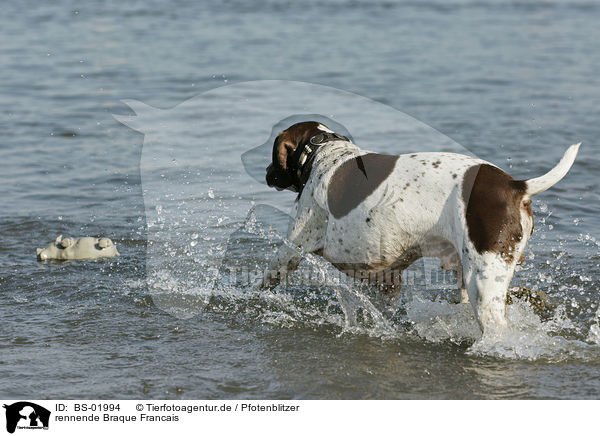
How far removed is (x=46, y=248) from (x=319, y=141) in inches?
109

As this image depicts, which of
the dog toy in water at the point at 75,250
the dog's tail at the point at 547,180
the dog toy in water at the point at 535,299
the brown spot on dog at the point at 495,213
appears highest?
the dog's tail at the point at 547,180

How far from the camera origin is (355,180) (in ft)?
15.0

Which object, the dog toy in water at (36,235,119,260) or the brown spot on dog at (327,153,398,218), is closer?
the brown spot on dog at (327,153,398,218)

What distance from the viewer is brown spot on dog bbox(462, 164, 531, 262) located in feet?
12.8

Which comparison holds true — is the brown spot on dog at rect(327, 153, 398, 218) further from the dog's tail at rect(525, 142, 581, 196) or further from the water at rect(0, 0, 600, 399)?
the dog's tail at rect(525, 142, 581, 196)

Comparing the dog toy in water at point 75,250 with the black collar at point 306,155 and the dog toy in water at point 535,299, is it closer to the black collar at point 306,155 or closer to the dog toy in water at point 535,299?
the black collar at point 306,155

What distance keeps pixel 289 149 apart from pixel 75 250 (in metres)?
2.36

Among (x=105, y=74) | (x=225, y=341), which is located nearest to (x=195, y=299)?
(x=225, y=341)

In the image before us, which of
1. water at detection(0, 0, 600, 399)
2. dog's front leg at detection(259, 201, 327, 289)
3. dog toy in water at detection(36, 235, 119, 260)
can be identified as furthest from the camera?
dog toy in water at detection(36, 235, 119, 260)

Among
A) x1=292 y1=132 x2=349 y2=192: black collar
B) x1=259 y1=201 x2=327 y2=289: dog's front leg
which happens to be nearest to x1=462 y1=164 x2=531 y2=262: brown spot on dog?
x1=259 y1=201 x2=327 y2=289: dog's front leg

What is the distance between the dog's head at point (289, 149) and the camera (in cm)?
519

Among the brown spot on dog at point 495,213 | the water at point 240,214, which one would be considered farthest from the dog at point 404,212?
the water at point 240,214
